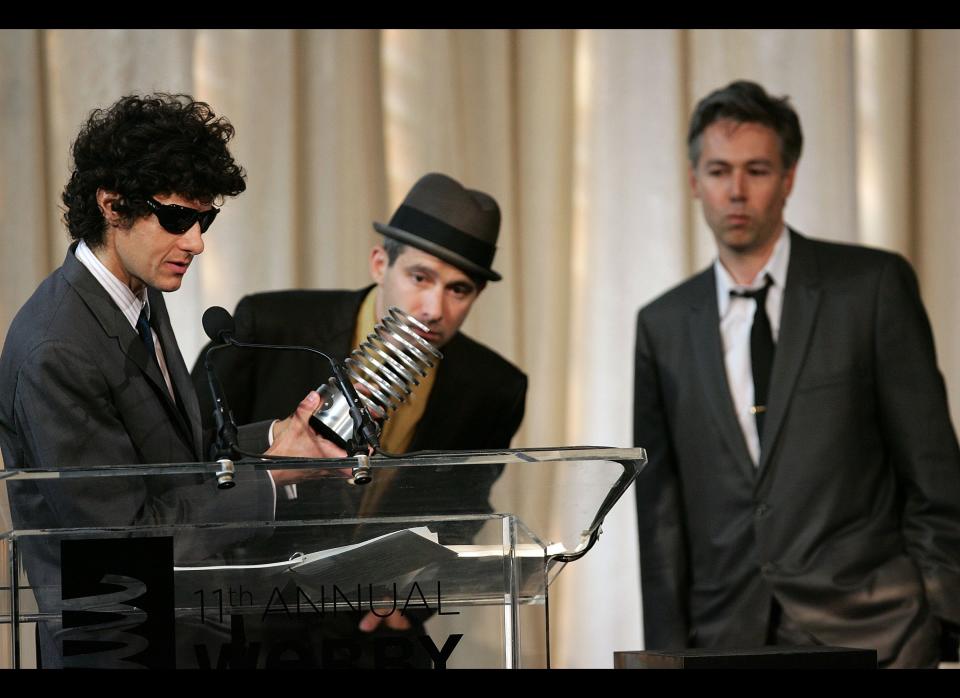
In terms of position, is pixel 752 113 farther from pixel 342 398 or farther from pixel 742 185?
pixel 342 398

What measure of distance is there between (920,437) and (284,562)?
1938 millimetres

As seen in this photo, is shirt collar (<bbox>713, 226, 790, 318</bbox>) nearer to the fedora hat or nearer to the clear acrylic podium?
the fedora hat

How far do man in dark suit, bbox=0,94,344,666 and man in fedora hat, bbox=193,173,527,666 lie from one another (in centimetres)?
72

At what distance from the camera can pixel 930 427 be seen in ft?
9.93

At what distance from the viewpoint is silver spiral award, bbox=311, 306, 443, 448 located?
1.80m

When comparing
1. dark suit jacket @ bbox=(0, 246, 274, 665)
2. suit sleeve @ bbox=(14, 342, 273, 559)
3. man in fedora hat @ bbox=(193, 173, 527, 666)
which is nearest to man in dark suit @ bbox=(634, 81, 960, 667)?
man in fedora hat @ bbox=(193, 173, 527, 666)

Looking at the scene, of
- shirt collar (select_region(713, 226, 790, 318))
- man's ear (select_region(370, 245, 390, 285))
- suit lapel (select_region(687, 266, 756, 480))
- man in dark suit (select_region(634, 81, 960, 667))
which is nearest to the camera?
man's ear (select_region(370, 245, 390, 285))

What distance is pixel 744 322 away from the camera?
10.8 ft

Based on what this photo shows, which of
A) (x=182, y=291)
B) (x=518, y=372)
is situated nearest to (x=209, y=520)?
(x=518, y=372)

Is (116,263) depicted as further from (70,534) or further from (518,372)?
(518,372)

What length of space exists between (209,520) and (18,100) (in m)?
2.83

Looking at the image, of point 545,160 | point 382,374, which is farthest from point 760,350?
point 382,374

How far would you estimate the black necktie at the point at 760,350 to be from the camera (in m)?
3.16

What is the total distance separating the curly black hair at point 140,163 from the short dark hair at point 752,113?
5.95 feet
